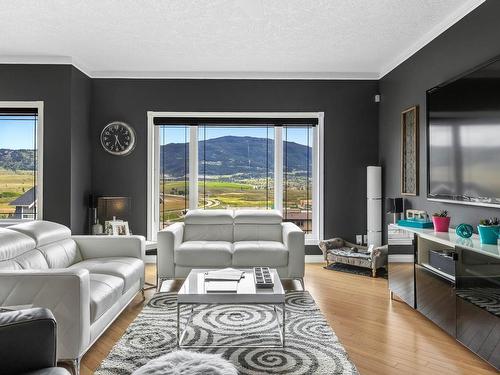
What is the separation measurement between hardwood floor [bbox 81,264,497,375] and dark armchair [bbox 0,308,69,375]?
950 mm

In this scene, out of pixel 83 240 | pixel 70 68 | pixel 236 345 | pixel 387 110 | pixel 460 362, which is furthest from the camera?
pixel 387 110

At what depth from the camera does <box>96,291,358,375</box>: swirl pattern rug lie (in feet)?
8.37

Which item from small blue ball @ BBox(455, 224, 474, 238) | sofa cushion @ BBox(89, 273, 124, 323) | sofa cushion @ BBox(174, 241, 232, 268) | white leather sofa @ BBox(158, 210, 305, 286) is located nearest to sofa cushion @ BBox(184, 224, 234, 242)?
white leather sofa @ BBox(158, 210, 305, 286)

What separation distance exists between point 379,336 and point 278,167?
321 centimetres

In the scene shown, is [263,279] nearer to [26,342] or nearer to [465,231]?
[465,231]

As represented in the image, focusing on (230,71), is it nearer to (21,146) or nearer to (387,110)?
(387,110)

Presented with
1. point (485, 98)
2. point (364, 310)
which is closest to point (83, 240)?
point (364, 310)

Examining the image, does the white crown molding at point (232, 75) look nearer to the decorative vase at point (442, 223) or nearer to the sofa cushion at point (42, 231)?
the sofa cushion at point (42, 231)

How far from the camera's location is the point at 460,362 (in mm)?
2641

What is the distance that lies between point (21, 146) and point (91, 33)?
192cm

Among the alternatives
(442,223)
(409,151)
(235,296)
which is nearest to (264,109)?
(409,151)

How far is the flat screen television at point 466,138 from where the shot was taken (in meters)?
3.00

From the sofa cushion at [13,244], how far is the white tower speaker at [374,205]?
13.1 feet

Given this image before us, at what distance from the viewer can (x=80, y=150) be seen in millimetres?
5316
